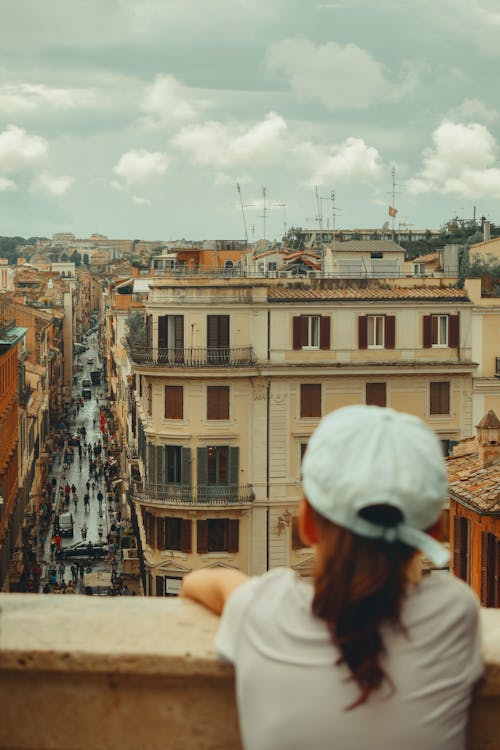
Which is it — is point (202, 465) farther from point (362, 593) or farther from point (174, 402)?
point (362, 593)

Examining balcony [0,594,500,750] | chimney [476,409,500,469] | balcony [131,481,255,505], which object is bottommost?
balcony [131,481,255,505]

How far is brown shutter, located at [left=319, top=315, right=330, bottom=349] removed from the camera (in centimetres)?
3369

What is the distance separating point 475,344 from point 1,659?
3261 cm

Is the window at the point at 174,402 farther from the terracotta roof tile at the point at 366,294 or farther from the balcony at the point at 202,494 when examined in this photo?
the terracotta roof tile at the point at 366,294

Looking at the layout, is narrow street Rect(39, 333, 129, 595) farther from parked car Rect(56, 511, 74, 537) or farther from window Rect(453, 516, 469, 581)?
window Rect(453, 516, 469, 581)

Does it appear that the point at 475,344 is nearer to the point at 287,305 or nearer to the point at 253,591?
the point at 287,305

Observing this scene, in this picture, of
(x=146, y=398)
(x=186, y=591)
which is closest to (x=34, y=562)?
(x=146, y=398)

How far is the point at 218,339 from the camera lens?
33.4 m

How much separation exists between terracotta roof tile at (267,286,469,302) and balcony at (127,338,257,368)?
5.51 ft

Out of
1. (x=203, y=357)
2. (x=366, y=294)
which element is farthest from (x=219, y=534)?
(x=366, y=294)

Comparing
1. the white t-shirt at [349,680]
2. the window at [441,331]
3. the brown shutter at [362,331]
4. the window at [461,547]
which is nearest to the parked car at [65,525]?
the brown shutter at [362,331]

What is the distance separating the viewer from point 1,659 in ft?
12.4

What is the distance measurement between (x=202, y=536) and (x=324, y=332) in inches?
253

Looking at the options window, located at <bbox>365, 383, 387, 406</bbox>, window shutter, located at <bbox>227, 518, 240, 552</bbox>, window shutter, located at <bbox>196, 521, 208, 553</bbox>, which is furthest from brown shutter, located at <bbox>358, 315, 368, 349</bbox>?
window shutter, located at <bbox>196, 521, 208, 553</bbox>
